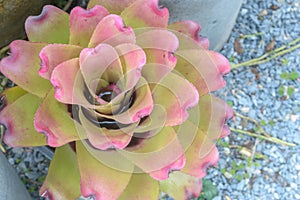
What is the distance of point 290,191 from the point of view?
1.45 m

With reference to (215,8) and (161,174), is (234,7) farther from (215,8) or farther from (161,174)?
(161,174)

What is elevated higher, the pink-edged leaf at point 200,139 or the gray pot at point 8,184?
the pink-edged leaf at point 200,139

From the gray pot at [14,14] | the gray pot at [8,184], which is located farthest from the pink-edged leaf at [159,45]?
the gray pot at [14,14]

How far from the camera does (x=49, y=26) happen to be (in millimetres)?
878

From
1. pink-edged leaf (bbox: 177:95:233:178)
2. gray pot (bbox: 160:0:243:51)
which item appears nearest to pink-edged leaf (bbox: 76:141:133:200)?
pink-edged leaf (bbox: 177:95:233:178)

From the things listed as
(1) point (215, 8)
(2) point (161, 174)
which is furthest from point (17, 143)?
(1) point (215, 8)

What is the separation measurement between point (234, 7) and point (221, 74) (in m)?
0.45

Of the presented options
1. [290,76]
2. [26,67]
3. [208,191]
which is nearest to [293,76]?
[290,76]

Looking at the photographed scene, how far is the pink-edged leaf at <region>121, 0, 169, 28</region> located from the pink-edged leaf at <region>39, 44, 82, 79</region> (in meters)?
0.10

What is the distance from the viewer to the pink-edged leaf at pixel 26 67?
831mm

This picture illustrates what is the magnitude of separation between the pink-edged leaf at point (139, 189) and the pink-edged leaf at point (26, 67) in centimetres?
20

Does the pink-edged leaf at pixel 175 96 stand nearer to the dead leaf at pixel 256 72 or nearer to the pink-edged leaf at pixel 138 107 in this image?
the pink-edged leaf at pixel 138 107

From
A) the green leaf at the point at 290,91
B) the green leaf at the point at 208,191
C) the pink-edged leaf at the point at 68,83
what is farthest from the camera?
the green leaf at the point at 290,91

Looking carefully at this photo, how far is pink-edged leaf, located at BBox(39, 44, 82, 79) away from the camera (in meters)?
0.75
